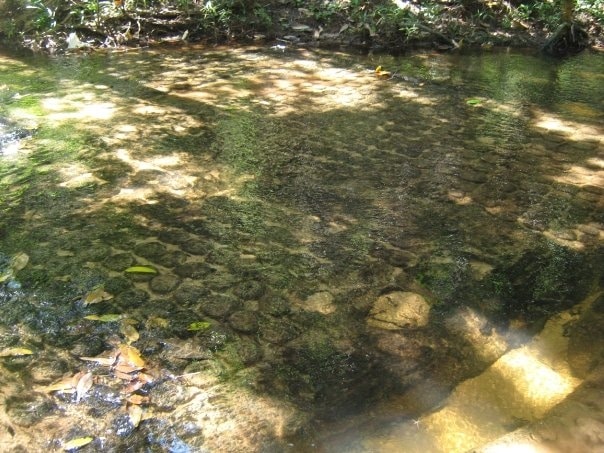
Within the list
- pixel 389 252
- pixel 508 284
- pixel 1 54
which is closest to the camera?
pixel 508 284

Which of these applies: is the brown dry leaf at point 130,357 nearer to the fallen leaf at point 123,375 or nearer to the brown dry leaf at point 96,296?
the fallen leaf at point 123,375

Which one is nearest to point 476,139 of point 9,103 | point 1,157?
point 1,157

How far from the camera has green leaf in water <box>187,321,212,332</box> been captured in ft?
7.63

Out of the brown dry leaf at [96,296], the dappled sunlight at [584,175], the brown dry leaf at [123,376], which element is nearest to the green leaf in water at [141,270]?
the brown dry leaf at [96,296]

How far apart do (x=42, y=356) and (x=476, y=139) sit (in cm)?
361

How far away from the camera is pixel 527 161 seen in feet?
13.2

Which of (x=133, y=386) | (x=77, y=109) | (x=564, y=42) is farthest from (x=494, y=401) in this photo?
(x=564, y=42)

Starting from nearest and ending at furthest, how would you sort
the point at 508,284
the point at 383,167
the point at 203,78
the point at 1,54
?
the point at 508,284 < the point at 383,167 < the point at 203,78 < the point at 1,54

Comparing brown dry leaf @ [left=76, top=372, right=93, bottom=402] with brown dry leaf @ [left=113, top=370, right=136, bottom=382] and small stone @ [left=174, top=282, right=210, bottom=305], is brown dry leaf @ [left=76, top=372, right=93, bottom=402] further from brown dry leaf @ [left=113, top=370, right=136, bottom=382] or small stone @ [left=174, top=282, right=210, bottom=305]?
small stone @ [left=174, top=282, right=210, bottom=305]

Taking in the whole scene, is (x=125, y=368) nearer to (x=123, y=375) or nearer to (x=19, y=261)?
(x=123, y=375)

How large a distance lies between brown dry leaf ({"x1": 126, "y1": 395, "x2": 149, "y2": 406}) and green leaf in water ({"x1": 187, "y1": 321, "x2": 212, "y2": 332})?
1.34 feet

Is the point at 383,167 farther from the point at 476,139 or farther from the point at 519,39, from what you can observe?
the point at 519,39

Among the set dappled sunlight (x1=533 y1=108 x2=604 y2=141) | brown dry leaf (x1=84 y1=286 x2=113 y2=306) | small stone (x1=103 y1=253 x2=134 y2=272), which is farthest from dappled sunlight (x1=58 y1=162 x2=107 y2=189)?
dappled sunlight (x1=533 y1=108 x2=604 y2=141)

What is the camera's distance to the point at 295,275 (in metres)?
2.70
